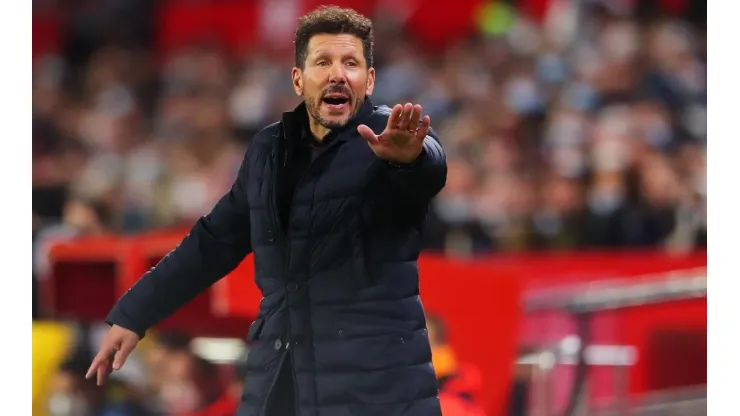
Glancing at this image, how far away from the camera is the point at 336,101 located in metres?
Result: 1.98

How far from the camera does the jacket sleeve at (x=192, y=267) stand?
2139 mm

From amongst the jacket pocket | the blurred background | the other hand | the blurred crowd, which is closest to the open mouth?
the jacket pocket

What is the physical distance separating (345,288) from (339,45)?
1.33 ft

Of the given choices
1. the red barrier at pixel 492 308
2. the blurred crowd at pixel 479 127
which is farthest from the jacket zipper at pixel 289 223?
the blurred crowd at pixel 479 127

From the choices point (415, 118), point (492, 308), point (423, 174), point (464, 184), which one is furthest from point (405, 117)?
point (464, 184)

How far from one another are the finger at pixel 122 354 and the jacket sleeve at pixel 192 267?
33 mm

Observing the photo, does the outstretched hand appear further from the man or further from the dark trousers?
the dark trousers

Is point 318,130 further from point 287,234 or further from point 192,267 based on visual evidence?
point 192,267

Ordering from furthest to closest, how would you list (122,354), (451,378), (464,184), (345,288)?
(464,184) < (451,378) < (122,354) < (345,288)

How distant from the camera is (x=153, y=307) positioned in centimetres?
218

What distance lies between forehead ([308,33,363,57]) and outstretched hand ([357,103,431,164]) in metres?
0.22
